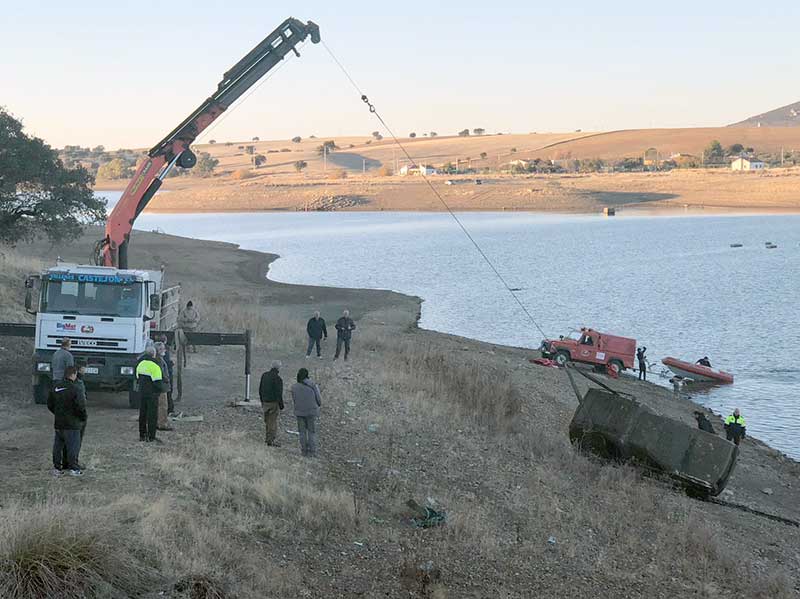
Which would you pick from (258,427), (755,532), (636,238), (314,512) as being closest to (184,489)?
(314,512)

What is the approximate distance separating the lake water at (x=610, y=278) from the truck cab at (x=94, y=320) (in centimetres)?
1697

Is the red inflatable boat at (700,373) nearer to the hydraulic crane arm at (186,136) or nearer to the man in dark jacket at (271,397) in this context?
the hydraulic crane arm at (186,136)

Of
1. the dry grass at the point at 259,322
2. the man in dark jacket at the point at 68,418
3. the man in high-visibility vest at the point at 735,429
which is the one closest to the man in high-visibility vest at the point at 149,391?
the man in dark jacket at the point at 68,418

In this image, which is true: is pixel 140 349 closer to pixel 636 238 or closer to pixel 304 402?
pixel 304 402

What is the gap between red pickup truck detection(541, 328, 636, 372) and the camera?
3497cm

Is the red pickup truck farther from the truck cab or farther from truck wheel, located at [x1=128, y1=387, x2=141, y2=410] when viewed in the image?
the truck cab

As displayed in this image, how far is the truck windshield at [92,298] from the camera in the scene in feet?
57.2

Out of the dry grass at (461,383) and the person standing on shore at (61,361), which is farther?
the dry grass at (461,383)

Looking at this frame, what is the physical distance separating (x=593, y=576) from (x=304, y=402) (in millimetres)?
5274

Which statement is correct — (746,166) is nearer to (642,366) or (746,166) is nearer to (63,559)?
(642,366)

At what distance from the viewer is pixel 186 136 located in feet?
77.6

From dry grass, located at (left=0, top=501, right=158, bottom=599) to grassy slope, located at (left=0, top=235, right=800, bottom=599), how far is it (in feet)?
0.06

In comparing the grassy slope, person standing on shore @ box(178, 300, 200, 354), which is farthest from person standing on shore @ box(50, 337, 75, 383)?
person standing on shore @ box(178, 300, 200, 354)

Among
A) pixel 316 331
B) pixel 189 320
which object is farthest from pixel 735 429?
Answer: pixel 189 320
